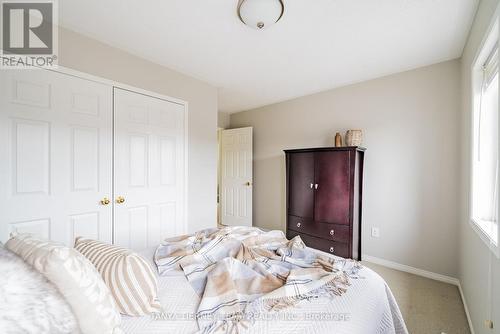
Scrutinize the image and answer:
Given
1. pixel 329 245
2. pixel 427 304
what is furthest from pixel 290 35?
pixel 427 304

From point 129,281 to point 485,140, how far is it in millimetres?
2444

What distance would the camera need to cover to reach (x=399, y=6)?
5.38ft

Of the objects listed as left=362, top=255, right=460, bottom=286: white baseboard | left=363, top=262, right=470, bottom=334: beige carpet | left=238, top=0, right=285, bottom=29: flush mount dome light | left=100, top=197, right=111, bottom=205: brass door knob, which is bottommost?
left=363, top=262, right=470, bottom=334: beige carpet

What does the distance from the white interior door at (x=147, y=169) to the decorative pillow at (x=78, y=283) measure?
1580 mm

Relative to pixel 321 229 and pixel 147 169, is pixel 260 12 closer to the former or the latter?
pixel 147 169

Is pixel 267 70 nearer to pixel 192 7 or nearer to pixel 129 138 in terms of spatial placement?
pixel 192 7

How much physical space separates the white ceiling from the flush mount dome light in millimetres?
84

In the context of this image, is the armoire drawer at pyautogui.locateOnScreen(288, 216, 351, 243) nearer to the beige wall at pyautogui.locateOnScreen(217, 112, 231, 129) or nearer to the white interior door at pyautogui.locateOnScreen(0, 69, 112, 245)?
the white interior door at pyautogui.locateOnScreen(0, 69, 112, 245)

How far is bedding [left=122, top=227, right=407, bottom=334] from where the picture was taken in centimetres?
85

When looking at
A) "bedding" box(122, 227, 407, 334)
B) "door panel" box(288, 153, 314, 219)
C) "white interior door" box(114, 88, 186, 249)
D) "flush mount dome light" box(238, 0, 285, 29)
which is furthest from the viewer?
"door panel" box(288, 153, 314, 219)

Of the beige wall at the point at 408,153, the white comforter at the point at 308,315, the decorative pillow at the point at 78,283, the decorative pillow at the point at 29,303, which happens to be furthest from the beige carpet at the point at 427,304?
the decorative pillow at the point at 29,303

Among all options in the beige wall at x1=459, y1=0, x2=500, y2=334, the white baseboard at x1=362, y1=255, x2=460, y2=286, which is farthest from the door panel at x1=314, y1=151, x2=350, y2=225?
the beige wall at x1=459, y1=0, x2=500, y2=334

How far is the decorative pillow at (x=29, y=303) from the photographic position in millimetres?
564

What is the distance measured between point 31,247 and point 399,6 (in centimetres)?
252
